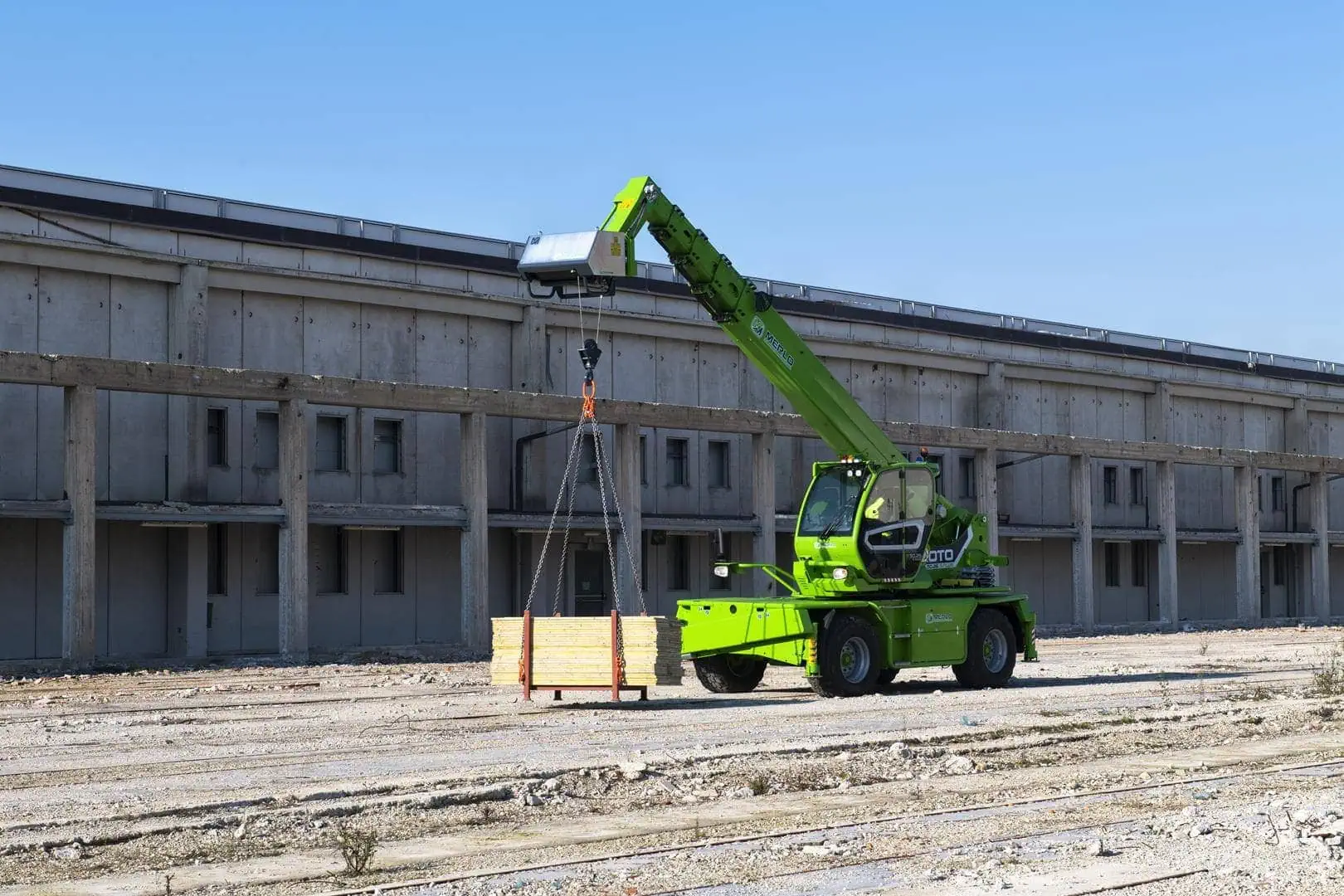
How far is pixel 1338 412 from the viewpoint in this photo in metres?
60.4

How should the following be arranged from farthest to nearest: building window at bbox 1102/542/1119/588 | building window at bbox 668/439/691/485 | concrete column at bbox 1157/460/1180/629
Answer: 1. building window at bbox 1102/542/1119/588
2. concrete column at bbox 1157/460/1180/629
3. building window at bbox 668/439/691/485

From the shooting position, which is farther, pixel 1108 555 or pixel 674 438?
pixel 1108 555

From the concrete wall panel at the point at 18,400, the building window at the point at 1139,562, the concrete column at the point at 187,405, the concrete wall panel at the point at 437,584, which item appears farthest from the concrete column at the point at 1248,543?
the concrete wall panel at the point at 18,400

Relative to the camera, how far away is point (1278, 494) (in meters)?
56.9

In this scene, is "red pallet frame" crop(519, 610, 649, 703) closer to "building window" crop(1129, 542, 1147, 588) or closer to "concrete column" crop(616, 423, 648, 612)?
"concrete column" crop(616, 423, 648, 612)

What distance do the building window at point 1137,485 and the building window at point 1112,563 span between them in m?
1.88

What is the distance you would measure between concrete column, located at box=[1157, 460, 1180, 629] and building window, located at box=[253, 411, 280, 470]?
27329 millimetres

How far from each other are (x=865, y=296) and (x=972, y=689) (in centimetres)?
2388

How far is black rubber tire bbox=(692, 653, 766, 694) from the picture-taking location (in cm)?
2291

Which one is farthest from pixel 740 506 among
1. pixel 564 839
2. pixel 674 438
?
pixel 564 839

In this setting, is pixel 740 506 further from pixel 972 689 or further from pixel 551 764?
pixel 551 764

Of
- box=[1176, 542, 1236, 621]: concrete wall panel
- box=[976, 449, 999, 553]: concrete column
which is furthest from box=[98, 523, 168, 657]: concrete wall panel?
box=[1176, 542, 1236, 621]: concrete wall panel

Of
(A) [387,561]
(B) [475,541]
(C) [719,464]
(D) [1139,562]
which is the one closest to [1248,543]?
(D) [1139,562]

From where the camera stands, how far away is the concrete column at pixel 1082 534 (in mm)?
46438
